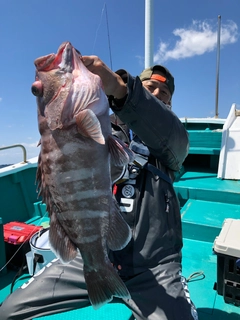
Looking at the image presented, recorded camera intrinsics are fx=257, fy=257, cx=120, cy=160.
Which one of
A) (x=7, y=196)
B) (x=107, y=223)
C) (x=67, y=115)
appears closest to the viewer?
(x=67, y=115)

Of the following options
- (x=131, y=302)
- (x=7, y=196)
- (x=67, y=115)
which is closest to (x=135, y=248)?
(x=131, y=302)

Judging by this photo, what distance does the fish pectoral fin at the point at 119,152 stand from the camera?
1.47 metres

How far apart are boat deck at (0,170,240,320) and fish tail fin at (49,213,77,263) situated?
1499mm

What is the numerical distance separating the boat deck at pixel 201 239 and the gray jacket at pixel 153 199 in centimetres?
64

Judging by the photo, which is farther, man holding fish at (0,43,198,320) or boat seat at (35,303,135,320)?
boat seat at (35,303,135,320)

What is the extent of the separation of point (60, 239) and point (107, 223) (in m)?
0.30

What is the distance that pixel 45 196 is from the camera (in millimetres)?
1570

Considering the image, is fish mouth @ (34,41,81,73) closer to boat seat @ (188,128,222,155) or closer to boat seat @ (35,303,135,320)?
boat seat @ (35,303,135,320)

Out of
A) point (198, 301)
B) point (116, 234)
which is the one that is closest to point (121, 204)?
point (116, 234)

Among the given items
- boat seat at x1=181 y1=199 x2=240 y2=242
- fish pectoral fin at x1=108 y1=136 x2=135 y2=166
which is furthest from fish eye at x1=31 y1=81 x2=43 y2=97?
boat seat at x1=181 y1=199 x2=240 y2=242

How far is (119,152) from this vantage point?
1485 mm

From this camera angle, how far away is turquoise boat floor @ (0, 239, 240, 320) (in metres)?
2.64

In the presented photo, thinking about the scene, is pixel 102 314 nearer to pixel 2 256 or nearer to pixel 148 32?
pixel 2 256

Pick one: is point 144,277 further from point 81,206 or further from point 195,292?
point 195,292
